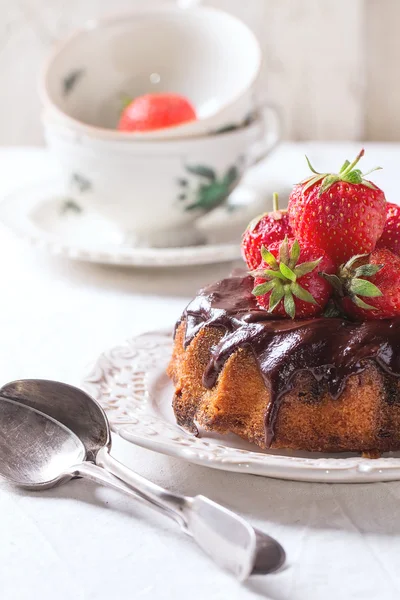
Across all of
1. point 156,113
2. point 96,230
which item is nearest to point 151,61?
point 156,113

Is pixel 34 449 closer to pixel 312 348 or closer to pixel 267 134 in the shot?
pixel 312 348

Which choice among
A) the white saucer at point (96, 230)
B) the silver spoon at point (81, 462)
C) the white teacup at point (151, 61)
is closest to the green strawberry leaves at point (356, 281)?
the silver spoon at point (81, 462)

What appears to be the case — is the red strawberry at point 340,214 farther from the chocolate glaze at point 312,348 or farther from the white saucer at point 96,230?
the white saucer at point 96,230

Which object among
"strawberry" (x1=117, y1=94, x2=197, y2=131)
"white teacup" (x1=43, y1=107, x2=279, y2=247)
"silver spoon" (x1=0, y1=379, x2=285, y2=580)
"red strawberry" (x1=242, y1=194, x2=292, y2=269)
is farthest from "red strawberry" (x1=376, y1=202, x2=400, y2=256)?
"strawberry" (x1=117, y1=94, x2=197, y2=131)

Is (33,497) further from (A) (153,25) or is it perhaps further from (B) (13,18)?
(B) (13,18)

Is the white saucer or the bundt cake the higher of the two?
the bundt cake

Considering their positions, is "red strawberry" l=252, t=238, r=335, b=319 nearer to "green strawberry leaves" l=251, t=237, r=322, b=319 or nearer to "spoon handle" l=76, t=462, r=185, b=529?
"green strawberry leaves" l=251, t=237, r=322, b=319
